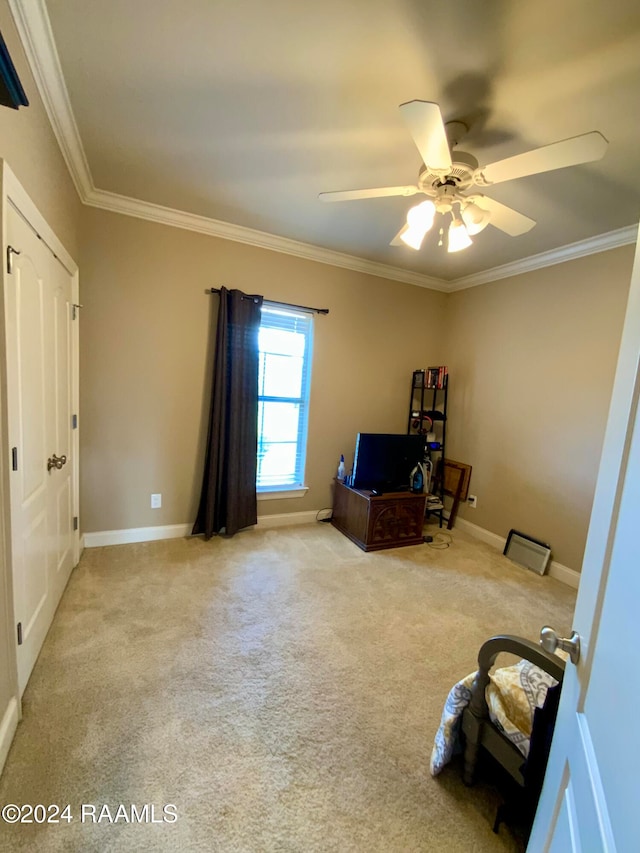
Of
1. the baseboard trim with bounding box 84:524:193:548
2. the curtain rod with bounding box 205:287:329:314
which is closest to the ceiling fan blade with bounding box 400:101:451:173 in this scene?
the curtain rod with bounding box 205:287:329:314

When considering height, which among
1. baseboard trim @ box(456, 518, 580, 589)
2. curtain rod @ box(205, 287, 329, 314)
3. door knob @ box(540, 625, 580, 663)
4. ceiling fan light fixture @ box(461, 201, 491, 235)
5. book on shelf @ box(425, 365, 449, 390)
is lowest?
baseboard trim @ box(456, 518, 580, 589)

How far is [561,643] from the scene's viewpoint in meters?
0.75

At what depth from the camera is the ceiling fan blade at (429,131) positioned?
1.19m

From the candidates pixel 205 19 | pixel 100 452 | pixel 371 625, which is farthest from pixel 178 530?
pixel 205 19

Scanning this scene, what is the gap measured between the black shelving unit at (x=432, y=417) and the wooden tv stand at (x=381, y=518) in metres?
0.48

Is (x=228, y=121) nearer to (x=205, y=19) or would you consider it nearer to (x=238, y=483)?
(x=205, y=19)

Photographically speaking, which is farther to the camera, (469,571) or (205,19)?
(469,571)

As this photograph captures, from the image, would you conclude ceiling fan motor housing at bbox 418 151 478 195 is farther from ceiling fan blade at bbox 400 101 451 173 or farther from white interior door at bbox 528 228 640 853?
white interior door at bbox 528 228 640 853

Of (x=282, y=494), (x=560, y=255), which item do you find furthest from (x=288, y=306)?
(x=560, y=255)

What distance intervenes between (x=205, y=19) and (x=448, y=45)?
0.89 metres

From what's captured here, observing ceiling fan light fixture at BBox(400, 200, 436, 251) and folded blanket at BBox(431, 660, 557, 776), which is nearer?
folded blanket at BBox(431, 660, 557, 776)

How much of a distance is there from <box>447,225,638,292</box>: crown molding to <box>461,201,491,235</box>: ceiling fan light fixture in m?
1.43

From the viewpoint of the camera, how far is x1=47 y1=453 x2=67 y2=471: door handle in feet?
6.26

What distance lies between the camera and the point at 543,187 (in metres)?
2.09
